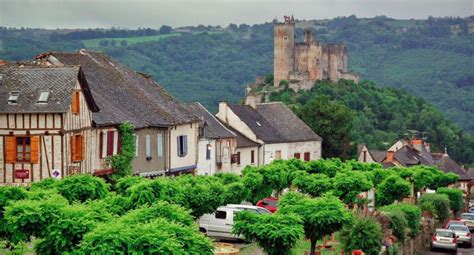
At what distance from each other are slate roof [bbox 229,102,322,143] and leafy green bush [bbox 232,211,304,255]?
3860cm

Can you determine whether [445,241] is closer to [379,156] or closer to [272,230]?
[272,230]

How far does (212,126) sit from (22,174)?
25476mm

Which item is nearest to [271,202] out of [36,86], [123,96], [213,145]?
[123,96]

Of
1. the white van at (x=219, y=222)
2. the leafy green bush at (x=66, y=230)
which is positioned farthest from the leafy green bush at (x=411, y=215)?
the leafy green bush at (x=66, y=230)

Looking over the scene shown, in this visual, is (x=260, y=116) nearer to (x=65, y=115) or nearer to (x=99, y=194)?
(x=65, y=115)

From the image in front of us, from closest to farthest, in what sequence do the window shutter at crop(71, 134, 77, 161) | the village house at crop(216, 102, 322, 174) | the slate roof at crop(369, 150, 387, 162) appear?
the window shutter at crop(71, 134, 77, 161), the village house at crop(216, 102, 322, 174), the slate roof at crop(369, 150, 387, 162)

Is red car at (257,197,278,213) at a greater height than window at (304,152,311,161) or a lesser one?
lesser

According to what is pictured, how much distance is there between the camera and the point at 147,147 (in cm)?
5462

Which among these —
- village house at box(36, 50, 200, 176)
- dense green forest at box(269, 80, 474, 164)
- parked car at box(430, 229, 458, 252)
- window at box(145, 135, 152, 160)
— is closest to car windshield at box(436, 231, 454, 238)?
parked car at box(430, 229, 458, 252)

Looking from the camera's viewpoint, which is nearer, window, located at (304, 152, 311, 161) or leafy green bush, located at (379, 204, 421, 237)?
leafy green bush, located at (379, 204, 421, 237)

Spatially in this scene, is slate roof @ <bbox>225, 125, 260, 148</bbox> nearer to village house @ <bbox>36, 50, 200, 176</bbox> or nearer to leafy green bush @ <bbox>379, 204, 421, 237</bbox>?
village house @ <bbox>36, 50, 200, 176</bbox>

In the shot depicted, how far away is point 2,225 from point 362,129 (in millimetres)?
122972

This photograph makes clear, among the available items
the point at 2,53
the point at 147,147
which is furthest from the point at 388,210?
the point at 2,53

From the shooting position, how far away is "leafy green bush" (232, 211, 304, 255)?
35625 mm
